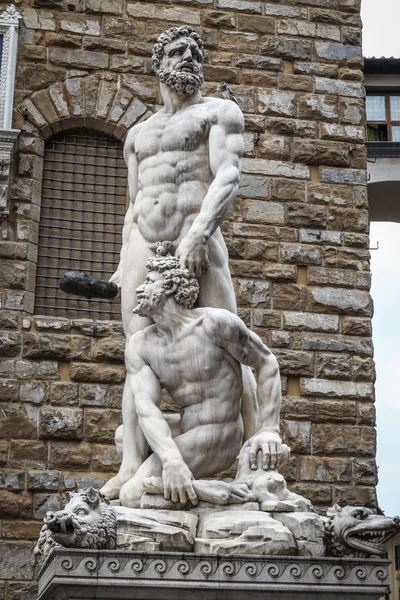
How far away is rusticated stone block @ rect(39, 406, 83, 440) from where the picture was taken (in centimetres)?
985

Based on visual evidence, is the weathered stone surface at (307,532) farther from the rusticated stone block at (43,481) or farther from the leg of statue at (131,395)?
the rusticated stone block at (43,481)

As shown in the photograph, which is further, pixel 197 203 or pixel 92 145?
pixel 92 145

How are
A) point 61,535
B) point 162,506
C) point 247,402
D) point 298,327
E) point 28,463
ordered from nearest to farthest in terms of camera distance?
point 61,535 < point 162,506 < point 247,402 < point 28,463 < point 298,327

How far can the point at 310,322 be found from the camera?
10.7m

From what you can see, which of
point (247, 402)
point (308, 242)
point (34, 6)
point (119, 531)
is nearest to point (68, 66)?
point (34, 6)

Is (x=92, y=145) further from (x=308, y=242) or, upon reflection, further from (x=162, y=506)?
(x=162, y=506)

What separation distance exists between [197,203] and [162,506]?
1.82 meters

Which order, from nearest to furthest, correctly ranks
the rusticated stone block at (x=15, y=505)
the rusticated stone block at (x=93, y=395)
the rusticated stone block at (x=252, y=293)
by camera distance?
the rusticated stone block at (x=15, y=505) → the rusticated stone block at (x=93, y=395) → the rusticated stone block at (x=252, y=293)

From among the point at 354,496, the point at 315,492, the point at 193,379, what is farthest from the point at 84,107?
the point at 193,379

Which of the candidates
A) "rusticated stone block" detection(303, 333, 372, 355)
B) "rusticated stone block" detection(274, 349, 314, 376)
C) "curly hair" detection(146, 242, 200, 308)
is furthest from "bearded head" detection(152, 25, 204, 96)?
"rusticated stone block" detection(303, 333, 372, 355)

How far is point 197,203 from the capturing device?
22.0ft

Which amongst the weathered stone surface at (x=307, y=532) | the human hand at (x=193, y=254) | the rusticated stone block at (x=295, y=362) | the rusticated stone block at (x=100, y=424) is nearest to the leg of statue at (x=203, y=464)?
the weathered stone surface at (x=307, y=532)

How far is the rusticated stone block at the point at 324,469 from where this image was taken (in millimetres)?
10227

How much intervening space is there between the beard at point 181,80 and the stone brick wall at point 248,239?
372cm
